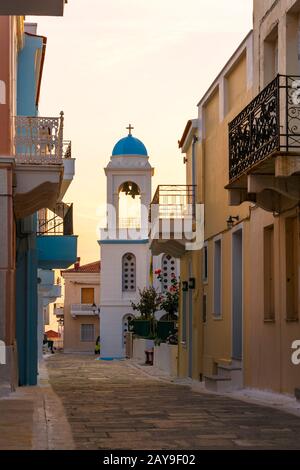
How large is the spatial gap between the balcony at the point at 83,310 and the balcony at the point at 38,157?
54.8 metres

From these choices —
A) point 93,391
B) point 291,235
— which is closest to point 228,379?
point 93,391

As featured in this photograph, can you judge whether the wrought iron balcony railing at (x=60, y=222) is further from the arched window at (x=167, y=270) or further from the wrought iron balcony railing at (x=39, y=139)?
the arched window at (x=167, y=270)

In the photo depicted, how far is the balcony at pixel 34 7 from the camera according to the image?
10227 mm

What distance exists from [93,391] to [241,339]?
12.6 feet

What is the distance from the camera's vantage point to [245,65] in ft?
69.0

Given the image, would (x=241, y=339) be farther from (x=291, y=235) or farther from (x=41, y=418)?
(x=41, y=418)

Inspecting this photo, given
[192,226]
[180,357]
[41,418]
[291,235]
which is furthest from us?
[180,357]

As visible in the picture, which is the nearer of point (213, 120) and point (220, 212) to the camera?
point (220, 212)

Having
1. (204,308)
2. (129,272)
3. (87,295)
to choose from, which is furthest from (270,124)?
(87,295)

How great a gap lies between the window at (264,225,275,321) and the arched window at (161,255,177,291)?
131ft

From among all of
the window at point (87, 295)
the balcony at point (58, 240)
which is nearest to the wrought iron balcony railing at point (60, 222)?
the balcony at point (58, 240)

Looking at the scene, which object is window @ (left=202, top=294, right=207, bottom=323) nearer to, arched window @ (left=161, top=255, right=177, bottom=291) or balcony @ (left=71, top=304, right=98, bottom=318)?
arched window @ (left=161, top=255, right=177, bottom=291)

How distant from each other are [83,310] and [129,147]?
54.7 feet

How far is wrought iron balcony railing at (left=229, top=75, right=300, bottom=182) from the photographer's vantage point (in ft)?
49.1
